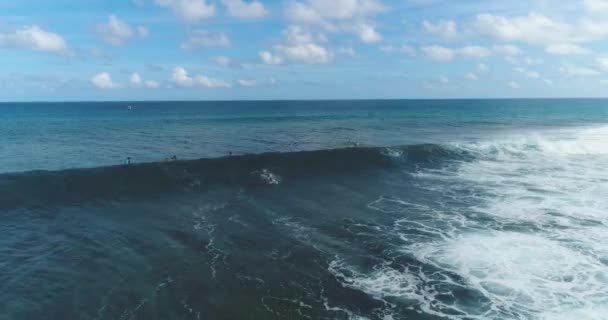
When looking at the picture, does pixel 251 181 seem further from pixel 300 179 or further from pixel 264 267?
pixel 264 267

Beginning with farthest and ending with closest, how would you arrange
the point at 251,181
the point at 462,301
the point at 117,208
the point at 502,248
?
the point at 251,181 → the point at 117,208 → the point at 502,248 → the point at 462,301

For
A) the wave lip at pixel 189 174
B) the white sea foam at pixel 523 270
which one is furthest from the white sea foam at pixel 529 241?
the wave lip at pixel 189 174

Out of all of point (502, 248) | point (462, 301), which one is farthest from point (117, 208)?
point (502, 248)

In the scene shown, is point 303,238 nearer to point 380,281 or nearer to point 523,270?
point 380,281

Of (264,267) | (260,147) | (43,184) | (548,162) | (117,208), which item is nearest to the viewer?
(264,267)

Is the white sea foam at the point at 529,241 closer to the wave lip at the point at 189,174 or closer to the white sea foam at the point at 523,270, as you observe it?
the white sea foam at the point at 523,270

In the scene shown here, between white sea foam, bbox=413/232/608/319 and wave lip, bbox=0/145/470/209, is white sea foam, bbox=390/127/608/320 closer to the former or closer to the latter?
white sea foam, bbox=413/232/608/319

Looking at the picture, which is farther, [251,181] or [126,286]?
[251,181]

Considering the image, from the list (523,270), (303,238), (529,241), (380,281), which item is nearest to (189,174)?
(303,238)
